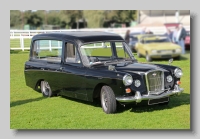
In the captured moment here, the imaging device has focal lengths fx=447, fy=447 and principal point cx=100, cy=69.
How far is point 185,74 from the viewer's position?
29.3 feet

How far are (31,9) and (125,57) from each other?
6.79ft

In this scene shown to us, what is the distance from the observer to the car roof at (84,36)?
8.65 metres

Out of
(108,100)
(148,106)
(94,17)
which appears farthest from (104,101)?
(94,17)

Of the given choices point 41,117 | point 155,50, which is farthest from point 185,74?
point 41,117

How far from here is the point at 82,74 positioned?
8414 mm

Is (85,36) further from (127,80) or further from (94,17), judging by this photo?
(127,80)

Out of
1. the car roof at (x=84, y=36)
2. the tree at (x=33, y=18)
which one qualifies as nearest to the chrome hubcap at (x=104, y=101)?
the car roof at (x=84, y=36)

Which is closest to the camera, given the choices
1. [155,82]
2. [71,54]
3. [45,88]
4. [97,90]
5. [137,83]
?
[137,83]

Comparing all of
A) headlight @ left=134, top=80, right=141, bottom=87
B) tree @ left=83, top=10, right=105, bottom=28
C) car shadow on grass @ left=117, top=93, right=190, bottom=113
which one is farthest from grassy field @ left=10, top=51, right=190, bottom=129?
tree @ left=83, top=10, right=105, bottom=28

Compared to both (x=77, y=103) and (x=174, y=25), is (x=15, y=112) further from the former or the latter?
(x=174, y=25)

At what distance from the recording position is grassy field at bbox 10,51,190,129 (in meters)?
8.07

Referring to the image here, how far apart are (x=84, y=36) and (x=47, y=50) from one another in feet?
3.26

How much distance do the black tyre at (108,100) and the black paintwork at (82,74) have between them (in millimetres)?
95

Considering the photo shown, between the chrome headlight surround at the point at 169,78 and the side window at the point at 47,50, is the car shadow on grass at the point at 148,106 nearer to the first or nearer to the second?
the chrome headlight surround at the point at 169,78
